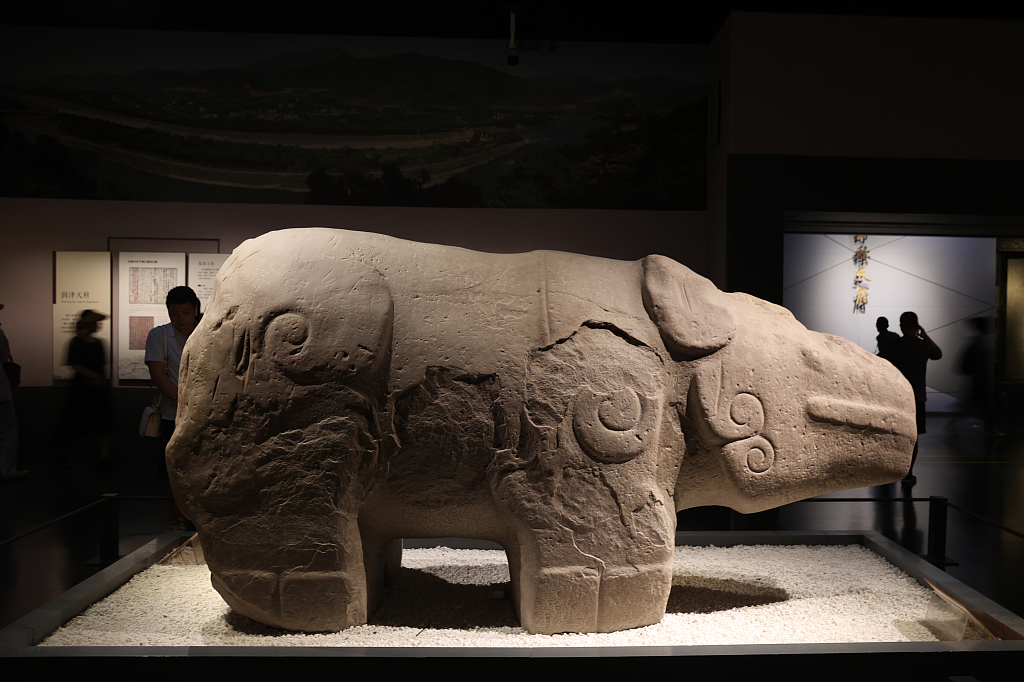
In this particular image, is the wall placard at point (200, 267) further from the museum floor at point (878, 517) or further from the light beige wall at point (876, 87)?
the light beige wall at point (876, 87)

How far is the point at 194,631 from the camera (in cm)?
271

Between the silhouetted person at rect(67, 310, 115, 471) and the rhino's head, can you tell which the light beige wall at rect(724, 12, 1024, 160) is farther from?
the silhouetted person at rect(67, 310, 115, 471)

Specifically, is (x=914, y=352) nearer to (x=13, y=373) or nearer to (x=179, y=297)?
(x=179, y=297)

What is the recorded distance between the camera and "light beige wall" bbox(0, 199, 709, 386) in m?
5.42

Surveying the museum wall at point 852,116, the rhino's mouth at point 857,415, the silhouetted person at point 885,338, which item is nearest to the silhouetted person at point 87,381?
the museum wall at point 852,116

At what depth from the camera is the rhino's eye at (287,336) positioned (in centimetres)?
242

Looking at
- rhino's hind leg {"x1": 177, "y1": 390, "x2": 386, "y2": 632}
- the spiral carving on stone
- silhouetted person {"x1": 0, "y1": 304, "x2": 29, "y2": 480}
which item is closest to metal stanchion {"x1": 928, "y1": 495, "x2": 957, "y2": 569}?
the spiral carving on stone

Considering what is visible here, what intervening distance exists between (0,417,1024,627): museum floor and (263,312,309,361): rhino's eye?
6.77ft

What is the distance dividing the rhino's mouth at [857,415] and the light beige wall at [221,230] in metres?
2.88

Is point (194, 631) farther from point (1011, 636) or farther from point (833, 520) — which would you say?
point (833, 520)

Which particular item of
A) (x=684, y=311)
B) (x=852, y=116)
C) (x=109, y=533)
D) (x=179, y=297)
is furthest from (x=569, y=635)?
(x=852, y=116)

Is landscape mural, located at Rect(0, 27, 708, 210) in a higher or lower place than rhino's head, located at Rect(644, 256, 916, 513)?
higher

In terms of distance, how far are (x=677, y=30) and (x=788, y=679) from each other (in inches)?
183

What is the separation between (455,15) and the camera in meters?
5.25
